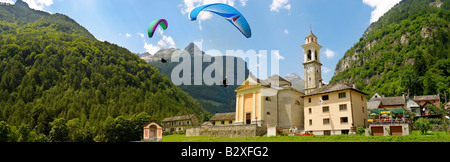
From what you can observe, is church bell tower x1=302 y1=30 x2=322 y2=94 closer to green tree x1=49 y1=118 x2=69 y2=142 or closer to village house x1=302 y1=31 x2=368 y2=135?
village house x1=302 y1=31 x2=368 y2=135

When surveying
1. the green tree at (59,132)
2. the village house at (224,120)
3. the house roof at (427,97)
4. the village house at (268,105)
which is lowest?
the green tree at (59,132)

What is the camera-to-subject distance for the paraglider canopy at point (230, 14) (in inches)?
1065

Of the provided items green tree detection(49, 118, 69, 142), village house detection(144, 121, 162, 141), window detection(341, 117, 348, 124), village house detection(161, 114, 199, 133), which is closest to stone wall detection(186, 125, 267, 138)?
village house detection(144, 121, 162, 141)

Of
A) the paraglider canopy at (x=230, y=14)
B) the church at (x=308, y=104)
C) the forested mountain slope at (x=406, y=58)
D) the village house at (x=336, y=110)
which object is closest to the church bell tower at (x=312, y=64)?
the church at (x=308, y=104)

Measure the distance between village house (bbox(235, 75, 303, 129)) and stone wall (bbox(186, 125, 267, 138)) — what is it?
14.4 ft

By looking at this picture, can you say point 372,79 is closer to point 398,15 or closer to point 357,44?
point 357,44

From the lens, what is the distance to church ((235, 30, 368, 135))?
3819 centimetres

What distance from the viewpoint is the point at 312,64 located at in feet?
193

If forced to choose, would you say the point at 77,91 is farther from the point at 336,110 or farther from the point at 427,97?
the point at 427,97

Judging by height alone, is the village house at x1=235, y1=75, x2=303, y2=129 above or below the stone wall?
above

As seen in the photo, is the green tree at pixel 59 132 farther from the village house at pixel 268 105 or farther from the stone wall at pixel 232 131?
the village house at pixel 268 105

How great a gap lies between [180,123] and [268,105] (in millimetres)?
46348
